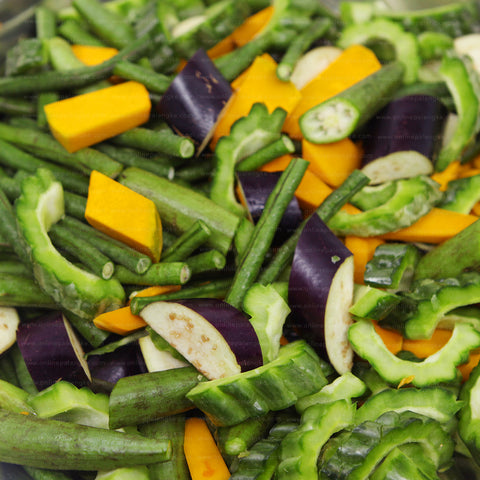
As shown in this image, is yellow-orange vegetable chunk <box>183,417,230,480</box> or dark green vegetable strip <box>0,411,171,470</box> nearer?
dark green vegetable strip <box>0,411,171,470</box>

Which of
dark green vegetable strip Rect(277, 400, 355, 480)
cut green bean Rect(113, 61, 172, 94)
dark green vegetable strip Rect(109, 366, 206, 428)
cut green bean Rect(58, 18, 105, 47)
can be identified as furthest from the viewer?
cut green bean Rect(58, 18, 105, 47)

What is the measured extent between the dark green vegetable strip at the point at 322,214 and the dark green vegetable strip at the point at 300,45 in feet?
2.52

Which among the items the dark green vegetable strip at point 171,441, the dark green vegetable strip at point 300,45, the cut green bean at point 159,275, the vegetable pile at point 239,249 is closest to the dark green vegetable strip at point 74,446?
the vegetable pile at point 239,249

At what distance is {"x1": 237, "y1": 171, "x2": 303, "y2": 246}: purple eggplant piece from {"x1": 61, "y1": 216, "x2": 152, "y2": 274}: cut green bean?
58 cm

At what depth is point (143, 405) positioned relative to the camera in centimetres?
198

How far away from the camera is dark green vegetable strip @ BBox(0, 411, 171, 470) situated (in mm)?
1843

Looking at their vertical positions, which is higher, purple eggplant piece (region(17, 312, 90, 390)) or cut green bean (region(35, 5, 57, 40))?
cut green bean (region(35, 5, 57, 40))

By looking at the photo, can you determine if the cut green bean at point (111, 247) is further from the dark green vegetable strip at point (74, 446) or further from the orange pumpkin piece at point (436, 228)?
the orange pumpkin piece at point (436, 228)

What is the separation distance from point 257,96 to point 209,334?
146cm

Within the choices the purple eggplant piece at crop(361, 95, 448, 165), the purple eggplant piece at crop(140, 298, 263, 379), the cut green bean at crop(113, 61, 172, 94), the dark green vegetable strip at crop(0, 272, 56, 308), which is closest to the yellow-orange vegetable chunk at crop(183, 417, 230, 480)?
the purple eggplant piece at crop(140, 298, 263, 379)

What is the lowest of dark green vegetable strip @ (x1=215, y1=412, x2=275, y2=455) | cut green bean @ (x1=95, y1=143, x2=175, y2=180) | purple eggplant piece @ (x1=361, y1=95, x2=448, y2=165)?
dark green vegetable strip @ (x1=215, y1=412, x2=275, y2=455)

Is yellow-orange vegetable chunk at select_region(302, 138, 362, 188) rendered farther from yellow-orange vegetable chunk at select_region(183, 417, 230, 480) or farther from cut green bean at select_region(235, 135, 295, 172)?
yellow-orange vegetable chunk at select_region(183, 417, 230, 480)

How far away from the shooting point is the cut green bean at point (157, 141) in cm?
255

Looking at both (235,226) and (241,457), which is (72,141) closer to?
(235,226)
